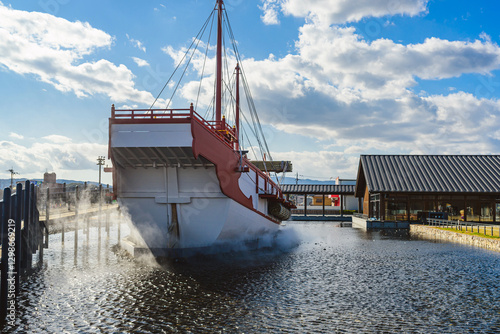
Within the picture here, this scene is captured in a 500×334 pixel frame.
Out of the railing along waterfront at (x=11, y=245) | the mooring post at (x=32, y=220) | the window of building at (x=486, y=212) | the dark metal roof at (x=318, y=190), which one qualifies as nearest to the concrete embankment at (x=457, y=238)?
the window of building at (x=486, y=212)

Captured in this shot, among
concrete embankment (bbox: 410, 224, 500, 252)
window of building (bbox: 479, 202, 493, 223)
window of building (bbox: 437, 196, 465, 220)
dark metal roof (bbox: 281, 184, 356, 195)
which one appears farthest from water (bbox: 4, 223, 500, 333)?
dark metal roof (bbox: 281, 184, 356, 195)

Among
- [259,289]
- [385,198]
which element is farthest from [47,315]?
[385,198]

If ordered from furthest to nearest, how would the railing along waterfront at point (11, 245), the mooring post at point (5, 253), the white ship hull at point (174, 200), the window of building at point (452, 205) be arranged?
1. the window of building at point (452, 205)
2. the white ship hull at point (174, 200)
3. the railing along waterfront at point (11, 245)
4. the mooring post at point (5, 253)

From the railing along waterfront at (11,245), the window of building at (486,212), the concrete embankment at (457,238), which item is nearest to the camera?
the railing along waterfront at (11,245)

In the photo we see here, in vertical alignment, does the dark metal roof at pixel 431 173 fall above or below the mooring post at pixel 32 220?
above

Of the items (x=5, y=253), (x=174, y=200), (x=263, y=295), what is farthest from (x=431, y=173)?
(x=5, y=253)

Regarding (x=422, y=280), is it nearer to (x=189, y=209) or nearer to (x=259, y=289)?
(x=259, y=289)

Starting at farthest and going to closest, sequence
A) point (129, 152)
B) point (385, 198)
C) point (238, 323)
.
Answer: point (385, 198)
point (129, 152)
point (238, 323)

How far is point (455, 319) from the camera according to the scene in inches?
414

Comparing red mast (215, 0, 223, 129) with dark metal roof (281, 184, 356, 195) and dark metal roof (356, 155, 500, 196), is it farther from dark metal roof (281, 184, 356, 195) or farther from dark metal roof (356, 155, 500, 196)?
dark metal roof (281, 184, 356, 195)

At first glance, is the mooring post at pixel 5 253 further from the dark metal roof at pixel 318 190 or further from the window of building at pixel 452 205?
the dark metal roof at pixel 318 190

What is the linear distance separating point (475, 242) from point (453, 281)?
14.4m

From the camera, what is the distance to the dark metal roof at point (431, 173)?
A: 149ft

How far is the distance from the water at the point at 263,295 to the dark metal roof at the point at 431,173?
25.4 m
